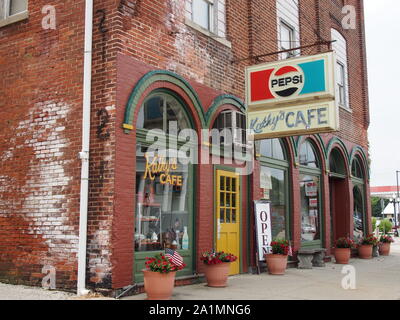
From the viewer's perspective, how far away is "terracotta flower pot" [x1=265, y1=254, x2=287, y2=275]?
1142 cm

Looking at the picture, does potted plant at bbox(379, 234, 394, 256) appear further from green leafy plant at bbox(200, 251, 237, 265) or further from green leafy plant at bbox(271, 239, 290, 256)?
green leafy plant at bbox(200, 251, 237, 265)

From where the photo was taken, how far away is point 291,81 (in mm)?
10344

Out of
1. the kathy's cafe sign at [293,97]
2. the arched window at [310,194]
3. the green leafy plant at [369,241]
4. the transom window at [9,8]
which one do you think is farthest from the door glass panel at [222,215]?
the green leafy plant at [369,241]

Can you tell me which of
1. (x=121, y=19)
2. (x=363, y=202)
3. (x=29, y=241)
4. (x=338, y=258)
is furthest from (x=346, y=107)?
(x=29, y=241)

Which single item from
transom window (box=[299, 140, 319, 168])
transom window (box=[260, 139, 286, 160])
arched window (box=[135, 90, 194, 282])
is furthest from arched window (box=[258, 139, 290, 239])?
arched window (box=[135, 90, 194, 282])

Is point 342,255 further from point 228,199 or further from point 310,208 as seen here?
point 228,199

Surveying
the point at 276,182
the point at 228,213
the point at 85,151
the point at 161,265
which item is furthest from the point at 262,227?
the point at 85,151

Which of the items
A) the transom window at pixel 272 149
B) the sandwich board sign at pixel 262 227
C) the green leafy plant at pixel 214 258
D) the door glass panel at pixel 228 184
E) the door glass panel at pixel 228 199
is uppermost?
the transom window at pixel 272 149

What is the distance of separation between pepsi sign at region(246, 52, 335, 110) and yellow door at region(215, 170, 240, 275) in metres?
1.73

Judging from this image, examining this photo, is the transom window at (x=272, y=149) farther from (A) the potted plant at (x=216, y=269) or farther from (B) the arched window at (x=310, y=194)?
(A) the potted plant at (x=216, y=269)

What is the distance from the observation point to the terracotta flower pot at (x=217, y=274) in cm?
930

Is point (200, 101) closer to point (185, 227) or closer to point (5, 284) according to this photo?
point (185, 227)

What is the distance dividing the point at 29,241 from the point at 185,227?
2.97 meters

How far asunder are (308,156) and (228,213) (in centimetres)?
525
